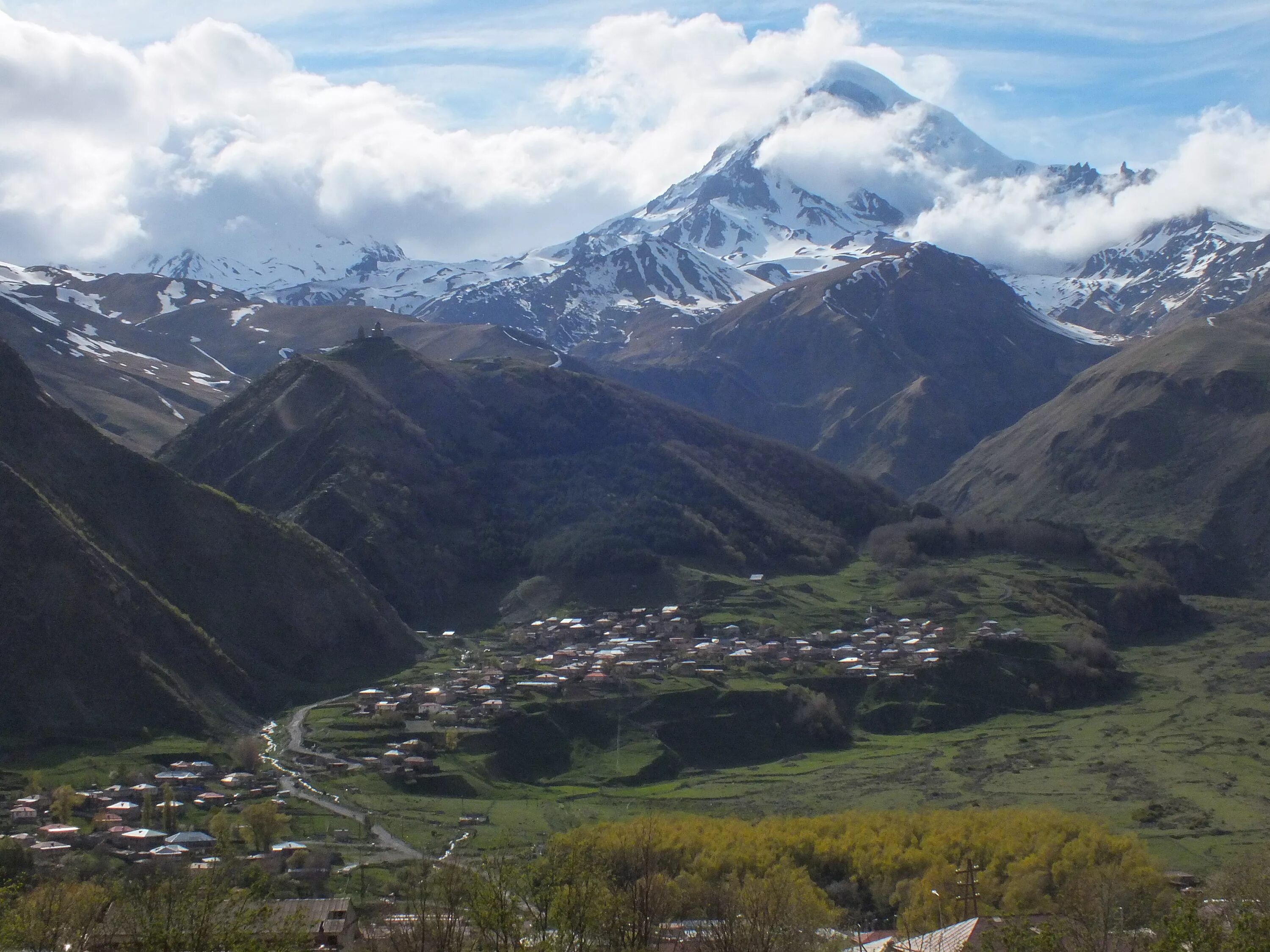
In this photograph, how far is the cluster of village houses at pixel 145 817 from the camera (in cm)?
6269

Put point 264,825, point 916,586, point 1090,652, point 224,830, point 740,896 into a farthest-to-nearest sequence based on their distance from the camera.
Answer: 1. point 916,586
2. point 1090,652
3. point 264,825
4. point 224,830
5. point 740,896

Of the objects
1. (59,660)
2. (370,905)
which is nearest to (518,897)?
(370,905)

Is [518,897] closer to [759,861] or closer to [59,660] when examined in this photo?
[759,861]

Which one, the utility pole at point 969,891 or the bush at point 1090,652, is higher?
the bush at point 1090,652

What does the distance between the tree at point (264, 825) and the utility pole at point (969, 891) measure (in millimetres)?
31638

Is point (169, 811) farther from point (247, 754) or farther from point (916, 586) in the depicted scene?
point (916, 586)

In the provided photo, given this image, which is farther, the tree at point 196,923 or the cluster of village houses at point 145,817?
the cluster of village houses at point 145,817

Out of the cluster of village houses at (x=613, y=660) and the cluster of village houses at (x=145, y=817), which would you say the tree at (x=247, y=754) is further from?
the cluster of village houses at (x=613, y=660)

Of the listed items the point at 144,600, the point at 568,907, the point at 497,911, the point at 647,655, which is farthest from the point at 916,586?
the point at 497,911

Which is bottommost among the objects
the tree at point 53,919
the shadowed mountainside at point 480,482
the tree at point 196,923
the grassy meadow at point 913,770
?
the grassy meadow at point 913,770

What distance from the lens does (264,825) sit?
67.2 m

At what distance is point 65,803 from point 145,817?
391 centimetres

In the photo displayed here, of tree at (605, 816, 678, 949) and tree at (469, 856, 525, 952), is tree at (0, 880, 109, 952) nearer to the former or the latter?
tree at (469, 856, 525, 952)

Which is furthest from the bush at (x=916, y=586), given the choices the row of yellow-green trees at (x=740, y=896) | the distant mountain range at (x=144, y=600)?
the row of yellow-green trees at (x=740, y=896)
